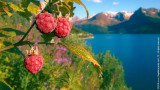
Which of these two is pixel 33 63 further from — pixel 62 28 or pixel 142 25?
pixel 142 25

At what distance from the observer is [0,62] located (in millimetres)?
3686

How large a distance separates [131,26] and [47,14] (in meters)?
A: 200

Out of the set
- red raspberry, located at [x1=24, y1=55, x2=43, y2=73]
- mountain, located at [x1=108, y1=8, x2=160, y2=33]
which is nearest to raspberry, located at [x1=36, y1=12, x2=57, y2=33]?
red raspberry, located at [x1=24, y1=55, x2=43, y2=73]

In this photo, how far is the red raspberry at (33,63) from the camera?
3.04ft

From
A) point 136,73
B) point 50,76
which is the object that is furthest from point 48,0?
point 136,73

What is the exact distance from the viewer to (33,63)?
3.12 feet

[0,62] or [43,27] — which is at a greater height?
[43,27]

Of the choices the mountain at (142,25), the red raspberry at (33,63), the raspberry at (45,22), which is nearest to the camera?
the raspberry at (45,22)

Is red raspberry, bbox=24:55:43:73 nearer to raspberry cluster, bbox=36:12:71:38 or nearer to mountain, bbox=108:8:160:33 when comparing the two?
raspberry cluster, bbox=36:12:71:38

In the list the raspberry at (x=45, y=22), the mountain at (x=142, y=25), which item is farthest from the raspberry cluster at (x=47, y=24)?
the mountain at (x=142, y=25)

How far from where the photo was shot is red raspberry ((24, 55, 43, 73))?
36.5 inches

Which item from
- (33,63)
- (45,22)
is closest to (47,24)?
(45,22)

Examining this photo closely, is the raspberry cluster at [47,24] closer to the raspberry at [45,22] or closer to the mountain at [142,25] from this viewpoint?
the raspberry at [45,22]

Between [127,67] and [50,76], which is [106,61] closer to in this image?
[50,76]
